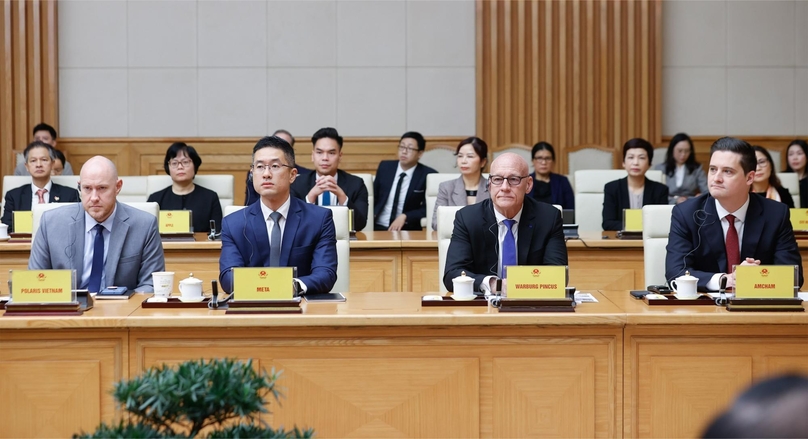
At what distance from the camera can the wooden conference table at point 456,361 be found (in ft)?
9.01

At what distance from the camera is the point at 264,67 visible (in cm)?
827

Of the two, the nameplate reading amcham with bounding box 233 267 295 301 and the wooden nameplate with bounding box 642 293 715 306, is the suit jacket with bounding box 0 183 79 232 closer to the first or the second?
the nameplate reading amcham with bounding box 233 267 295 301

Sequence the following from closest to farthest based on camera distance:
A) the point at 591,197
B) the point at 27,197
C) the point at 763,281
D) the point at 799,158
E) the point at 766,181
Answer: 1. the point at 763,281
2. the point at 766,181
3. the point at 27,197
4. the point at 591,197
5. the point at 799,158

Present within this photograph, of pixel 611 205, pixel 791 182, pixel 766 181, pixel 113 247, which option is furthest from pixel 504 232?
pixel 791 182

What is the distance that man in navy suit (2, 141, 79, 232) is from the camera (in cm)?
584

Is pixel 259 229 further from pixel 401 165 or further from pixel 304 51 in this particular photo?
pixel 304 51

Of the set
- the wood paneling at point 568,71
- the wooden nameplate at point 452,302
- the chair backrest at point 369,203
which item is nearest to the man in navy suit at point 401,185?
the chair backrest at point 369,203

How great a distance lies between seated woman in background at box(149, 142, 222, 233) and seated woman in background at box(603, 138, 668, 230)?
243 cm

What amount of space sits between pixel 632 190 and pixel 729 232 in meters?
2.53

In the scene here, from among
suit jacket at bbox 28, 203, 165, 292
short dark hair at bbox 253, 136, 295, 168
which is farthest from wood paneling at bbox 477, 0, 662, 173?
suit jacket at bbox 28, 203, 165, 292

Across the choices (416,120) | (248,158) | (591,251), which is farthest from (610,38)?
(591,251)

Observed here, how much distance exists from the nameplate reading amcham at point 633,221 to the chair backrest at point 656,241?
88 centimetres

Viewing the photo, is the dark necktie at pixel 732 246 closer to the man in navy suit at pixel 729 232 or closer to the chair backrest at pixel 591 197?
the man in navy suit at pixel 729 232

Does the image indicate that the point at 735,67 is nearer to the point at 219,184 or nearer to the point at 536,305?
the point at 219,184
